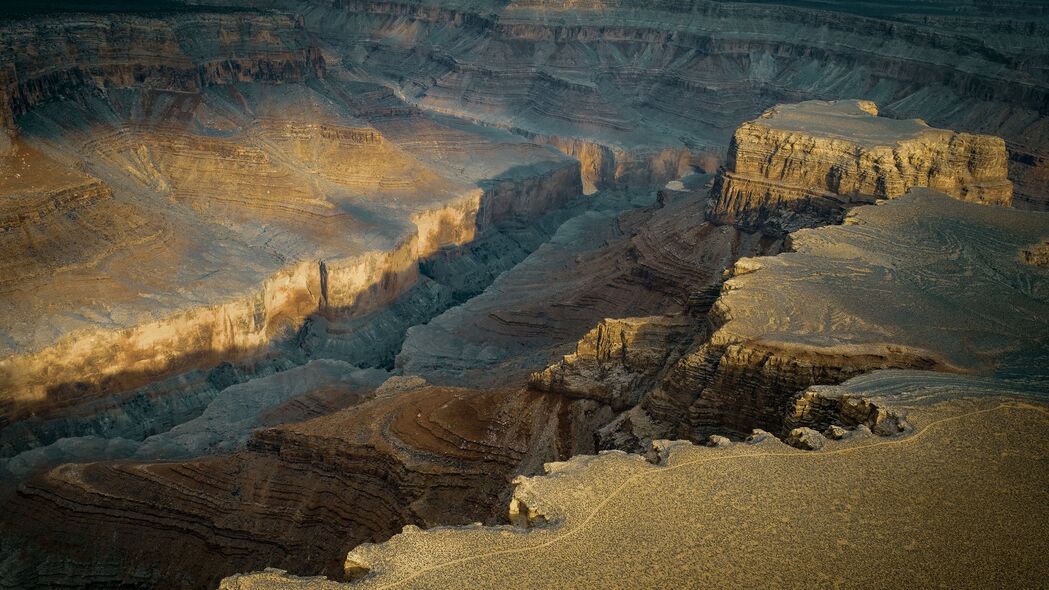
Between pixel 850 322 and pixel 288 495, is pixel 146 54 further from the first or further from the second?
pixel 850 322

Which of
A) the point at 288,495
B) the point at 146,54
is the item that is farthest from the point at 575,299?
the point at 146,54

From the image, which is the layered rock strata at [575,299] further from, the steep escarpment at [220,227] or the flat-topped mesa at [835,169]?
the steep escarpment at [220,227]

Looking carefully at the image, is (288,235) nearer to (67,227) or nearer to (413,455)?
(67,227)

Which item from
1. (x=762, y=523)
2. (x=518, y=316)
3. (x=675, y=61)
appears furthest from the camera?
(x=675, y=61)

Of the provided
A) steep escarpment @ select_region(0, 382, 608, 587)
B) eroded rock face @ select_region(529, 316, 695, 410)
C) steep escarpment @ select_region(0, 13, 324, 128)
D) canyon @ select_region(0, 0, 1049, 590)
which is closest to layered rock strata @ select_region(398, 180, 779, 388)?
canyon @ select_region(0, 0, 1049, 590)

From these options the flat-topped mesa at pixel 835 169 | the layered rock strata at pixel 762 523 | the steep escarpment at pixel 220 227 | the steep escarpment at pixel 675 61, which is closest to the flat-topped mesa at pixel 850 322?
the layered rock strata at pixel 762 523

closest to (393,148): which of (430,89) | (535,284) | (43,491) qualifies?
(535,284)
